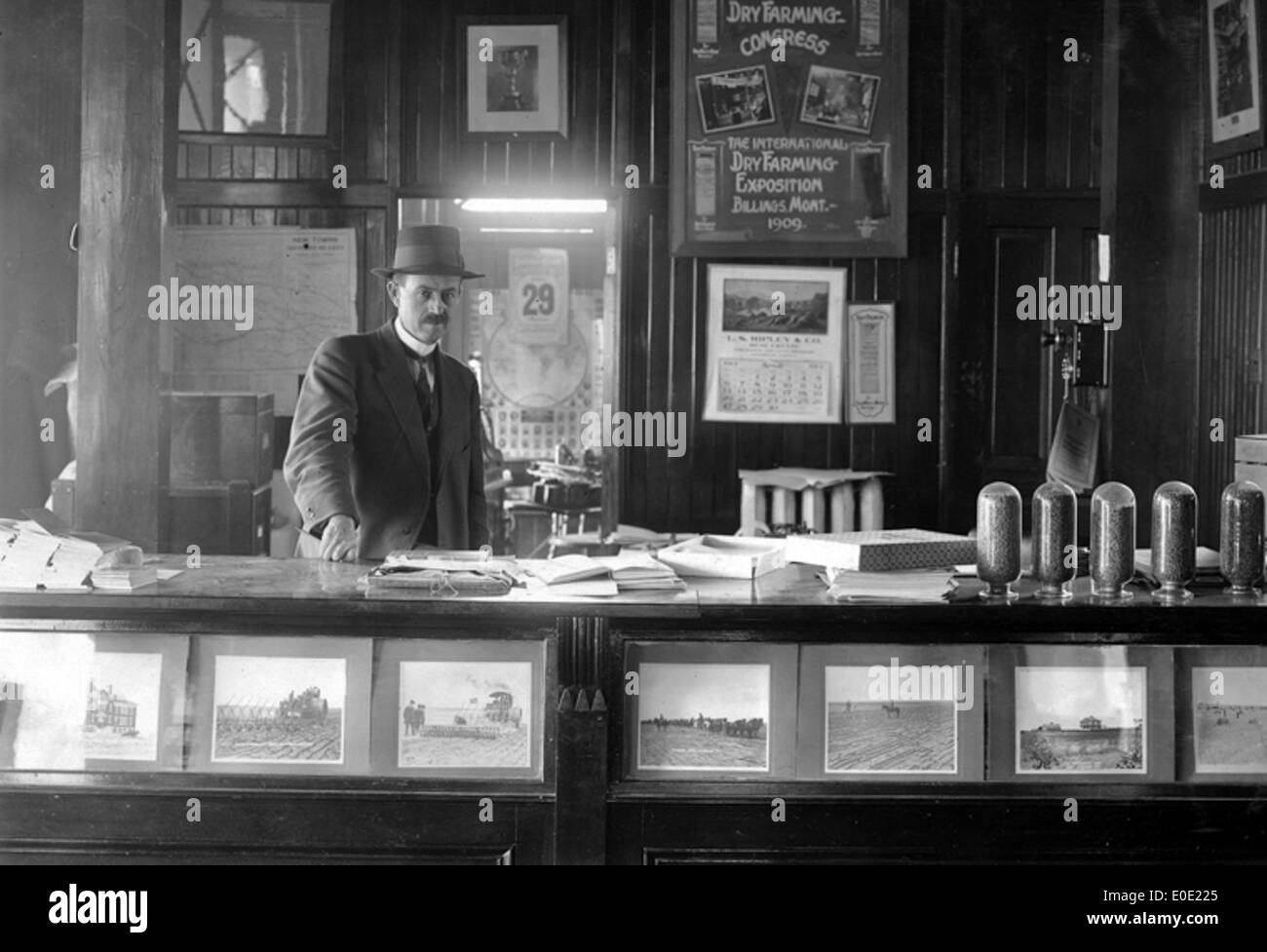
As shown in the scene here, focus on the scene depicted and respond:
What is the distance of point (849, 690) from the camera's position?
3.12m

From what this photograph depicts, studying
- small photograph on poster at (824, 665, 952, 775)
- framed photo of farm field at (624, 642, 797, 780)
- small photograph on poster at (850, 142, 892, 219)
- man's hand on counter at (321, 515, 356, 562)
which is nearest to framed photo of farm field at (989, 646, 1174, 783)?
small photograph on poster at (824, 665, 952, 775)

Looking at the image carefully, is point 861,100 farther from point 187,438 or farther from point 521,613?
point 521,613

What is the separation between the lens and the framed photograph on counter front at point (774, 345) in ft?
21.0

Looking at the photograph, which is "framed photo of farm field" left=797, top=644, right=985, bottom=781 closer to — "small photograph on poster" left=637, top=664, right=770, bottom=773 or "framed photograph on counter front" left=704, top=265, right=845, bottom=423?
"small photograph on poster" left=637, top=664, right=770, bottom=773

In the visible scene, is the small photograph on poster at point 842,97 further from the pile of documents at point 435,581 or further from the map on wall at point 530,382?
the map on wall at point 530,382

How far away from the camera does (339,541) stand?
3.79m

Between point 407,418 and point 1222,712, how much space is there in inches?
107

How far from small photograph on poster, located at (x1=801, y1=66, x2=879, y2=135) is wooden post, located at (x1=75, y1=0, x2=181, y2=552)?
3214 mm

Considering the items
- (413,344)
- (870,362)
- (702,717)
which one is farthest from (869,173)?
(702,717)

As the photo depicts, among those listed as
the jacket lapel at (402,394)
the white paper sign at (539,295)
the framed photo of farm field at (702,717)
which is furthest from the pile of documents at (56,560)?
the white paper sign at (539,295)

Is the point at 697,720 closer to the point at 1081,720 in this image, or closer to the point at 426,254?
the point at 1081,720

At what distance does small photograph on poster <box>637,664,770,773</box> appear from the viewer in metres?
3.11

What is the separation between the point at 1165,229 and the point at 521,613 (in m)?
2.18
